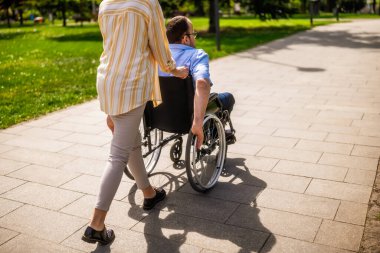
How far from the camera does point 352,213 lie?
139 inches

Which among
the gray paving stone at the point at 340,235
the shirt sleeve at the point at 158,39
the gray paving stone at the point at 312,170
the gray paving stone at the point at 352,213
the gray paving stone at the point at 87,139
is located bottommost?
the gray paving stone at the point at 340,235

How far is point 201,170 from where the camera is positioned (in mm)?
4164

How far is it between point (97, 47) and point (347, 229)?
48.4 ft

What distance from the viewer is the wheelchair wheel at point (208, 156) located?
3859 millimetres

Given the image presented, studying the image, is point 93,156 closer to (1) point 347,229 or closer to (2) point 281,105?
(1) point 347,229

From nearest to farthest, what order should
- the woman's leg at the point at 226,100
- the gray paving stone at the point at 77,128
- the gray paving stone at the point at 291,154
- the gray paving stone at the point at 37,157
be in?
the woman's leg at the point at 226,100
the gray paving stone at the point at 291,154
the gray paving stone at the point at 37,157
the gray paving stone at the point at 77,128

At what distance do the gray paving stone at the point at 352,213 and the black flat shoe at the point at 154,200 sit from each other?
4.80ft

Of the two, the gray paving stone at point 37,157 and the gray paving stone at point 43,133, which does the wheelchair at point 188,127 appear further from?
the gray paving stone at point 43,133

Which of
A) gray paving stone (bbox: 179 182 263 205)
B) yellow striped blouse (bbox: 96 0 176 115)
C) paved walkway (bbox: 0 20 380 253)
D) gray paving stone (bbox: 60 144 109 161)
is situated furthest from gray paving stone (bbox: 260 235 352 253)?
gray paving stone (bbox: 60 144 109 161)

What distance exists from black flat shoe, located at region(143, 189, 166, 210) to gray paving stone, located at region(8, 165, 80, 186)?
109cm

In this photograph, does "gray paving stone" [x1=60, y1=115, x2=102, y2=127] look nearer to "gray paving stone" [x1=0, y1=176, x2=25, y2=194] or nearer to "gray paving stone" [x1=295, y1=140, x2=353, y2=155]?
"gray paving stone" [x1=0, y1=176, x2=25, y2=194]

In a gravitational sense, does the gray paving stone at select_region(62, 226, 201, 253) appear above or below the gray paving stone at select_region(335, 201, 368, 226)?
above

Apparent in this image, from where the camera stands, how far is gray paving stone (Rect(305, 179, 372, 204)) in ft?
12.5

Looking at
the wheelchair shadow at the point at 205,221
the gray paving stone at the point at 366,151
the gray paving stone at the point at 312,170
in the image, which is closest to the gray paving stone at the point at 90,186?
the wheelchair shadow at the point at 205,221
